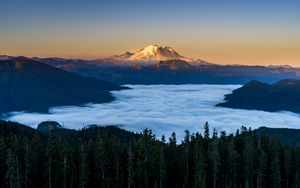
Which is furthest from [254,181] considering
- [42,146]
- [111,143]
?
[42,146]

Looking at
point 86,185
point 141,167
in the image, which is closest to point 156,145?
point 141,167

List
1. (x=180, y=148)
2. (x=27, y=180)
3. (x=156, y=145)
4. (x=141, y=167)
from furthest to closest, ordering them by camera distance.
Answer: (x=180, y=148) < (x=156, y=145) < (x=141, y=167) < (x=27, y=180)

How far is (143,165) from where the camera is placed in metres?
120

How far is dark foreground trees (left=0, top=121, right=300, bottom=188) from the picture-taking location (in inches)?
4449

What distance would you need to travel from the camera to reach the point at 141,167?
118062 millimetres

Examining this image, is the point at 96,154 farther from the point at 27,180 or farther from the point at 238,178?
the point at 238,178

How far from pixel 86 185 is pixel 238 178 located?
43294 millimetres

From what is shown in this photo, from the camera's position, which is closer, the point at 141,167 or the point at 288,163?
the point at 141,167

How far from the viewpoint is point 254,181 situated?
129 m

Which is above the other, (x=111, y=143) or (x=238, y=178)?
(x=111, y=143)

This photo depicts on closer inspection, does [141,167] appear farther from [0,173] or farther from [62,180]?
[0,173]

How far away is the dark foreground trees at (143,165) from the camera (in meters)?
113

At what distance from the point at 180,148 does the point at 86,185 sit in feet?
106

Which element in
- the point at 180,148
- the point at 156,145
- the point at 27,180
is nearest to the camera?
the point at 27,180
